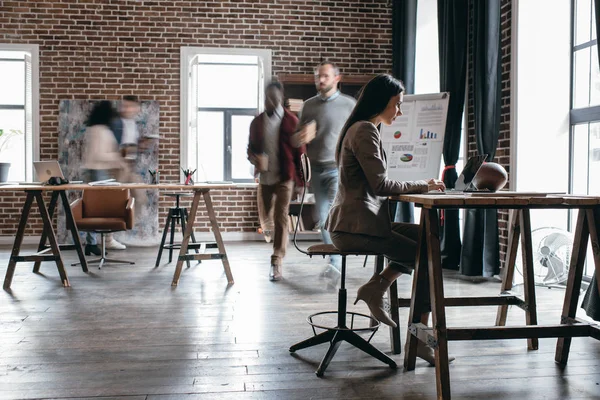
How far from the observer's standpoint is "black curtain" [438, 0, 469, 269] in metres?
5.23

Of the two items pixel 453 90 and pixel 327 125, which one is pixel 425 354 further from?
pixel 453 90

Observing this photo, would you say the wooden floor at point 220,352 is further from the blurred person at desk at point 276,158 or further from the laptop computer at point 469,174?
the laptop computer at point 469,174

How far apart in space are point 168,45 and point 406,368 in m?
5.73

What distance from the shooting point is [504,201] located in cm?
227

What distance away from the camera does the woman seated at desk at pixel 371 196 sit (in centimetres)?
255

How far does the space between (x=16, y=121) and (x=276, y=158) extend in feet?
13.3

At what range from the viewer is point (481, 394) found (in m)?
2.32

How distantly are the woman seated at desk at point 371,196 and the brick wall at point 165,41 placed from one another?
4.88m

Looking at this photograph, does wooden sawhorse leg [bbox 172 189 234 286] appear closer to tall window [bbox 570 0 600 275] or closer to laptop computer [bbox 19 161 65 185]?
laptop computer [bbox 19 161 65 185]

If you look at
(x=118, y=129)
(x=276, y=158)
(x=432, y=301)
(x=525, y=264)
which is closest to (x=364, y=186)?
(x=432, y=301)

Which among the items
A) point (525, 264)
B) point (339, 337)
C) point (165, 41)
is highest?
point (165, 41)

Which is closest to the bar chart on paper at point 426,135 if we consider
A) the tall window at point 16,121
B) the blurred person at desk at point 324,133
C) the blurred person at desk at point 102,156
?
the blurred person at desk at point 324,133

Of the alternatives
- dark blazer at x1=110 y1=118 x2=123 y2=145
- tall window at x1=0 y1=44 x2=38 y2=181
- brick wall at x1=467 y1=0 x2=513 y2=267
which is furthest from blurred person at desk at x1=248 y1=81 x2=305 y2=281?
tall window at x1=0 y1=44 x2=38 y2=181

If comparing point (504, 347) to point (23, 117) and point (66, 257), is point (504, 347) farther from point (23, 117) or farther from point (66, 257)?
point (23, 117)
